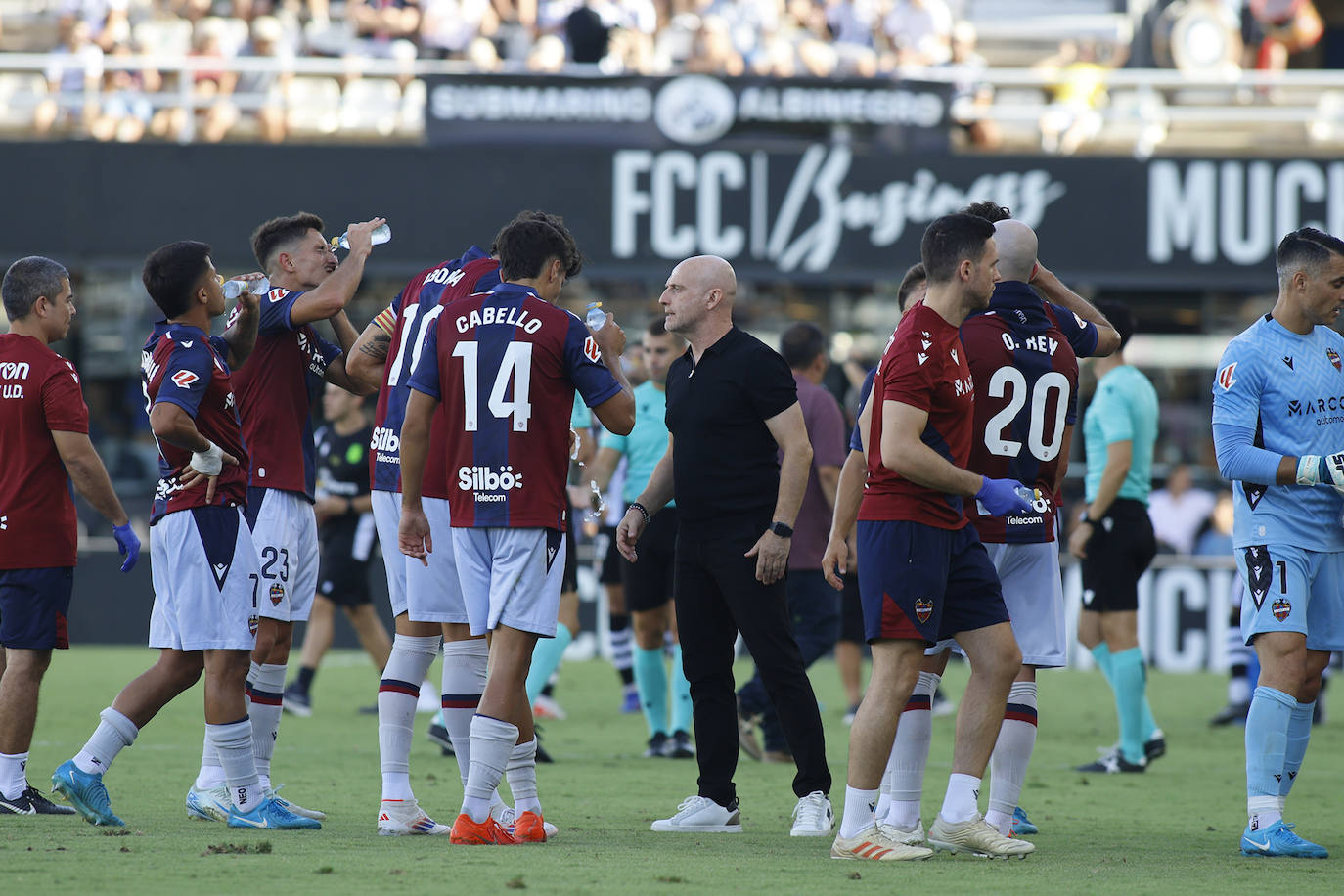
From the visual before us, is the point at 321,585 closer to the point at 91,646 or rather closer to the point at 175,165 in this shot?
the point at 91,646

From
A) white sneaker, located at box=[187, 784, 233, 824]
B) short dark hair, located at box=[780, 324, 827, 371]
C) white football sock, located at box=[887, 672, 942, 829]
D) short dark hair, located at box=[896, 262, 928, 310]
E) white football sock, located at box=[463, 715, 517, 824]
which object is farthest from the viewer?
short dark hair, located at box=[780, 324, 827, 371]

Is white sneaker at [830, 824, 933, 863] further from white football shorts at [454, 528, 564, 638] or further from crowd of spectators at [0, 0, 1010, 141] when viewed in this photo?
crowd of spectators at [0, 0, 1010, 141]

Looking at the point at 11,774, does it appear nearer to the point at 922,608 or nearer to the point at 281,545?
the point at 281,545

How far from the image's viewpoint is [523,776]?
6.11 m

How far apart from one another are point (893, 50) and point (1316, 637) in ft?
50.9

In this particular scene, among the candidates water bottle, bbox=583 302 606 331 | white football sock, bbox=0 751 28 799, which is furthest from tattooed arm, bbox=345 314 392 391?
white football sock, bbox=0 751 28 799

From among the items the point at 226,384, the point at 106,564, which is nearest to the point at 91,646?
the point at 106,564

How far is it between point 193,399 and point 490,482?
3.80 feet

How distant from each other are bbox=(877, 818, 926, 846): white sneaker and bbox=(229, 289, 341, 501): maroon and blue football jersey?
263 cm

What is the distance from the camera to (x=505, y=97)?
724 inches

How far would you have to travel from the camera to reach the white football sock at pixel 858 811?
572cm

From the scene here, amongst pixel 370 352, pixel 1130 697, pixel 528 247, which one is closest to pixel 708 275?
pixel 528 247

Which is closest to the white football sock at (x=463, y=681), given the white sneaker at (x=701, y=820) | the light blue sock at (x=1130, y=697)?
the white sneaker at (x=701, y=820)

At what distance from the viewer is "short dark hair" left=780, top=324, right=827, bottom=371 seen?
9.34m
